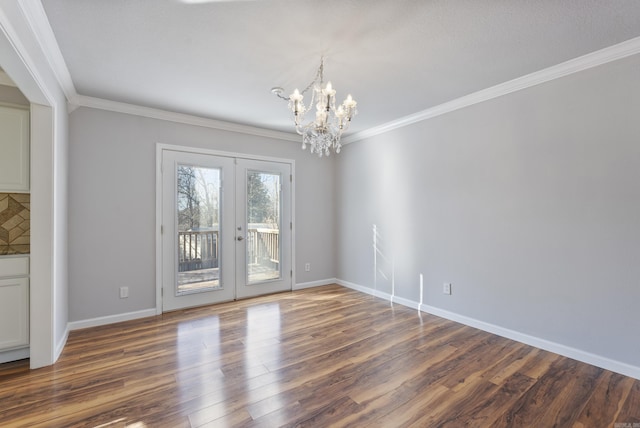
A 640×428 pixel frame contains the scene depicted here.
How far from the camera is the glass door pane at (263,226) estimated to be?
431 centimetres

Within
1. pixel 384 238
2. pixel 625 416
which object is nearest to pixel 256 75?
pixel 384 238

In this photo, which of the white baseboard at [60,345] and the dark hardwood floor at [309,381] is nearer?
the dark hardwood floor at [309,381]

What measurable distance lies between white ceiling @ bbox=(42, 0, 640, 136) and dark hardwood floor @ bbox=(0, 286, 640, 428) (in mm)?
2491

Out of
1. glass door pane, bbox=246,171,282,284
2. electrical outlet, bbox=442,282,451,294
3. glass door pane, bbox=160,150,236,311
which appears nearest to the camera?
electrical outlet, bbox=442,282,451,294

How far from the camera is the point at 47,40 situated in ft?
6.84

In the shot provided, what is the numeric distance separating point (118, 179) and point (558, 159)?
4467 mm

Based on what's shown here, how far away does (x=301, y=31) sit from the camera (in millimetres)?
2053

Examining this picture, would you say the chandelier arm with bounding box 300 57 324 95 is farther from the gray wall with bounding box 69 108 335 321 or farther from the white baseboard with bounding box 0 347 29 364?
the white baseboard with bounding box 0 347 29 364

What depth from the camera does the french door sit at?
12.2 feet

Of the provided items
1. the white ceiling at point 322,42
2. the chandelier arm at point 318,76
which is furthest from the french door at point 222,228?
the chandelier arm at point 318,76

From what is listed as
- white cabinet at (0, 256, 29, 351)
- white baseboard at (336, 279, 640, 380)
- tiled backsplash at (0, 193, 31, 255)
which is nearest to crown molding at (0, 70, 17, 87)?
tiled backsplash at (0, 193, 31, 255)

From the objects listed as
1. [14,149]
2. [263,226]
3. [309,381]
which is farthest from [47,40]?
[309,381]

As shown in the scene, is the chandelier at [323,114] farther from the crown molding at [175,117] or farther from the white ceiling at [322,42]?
the crown molding at [175,117]

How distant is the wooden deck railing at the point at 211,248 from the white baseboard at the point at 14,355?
1.52m
